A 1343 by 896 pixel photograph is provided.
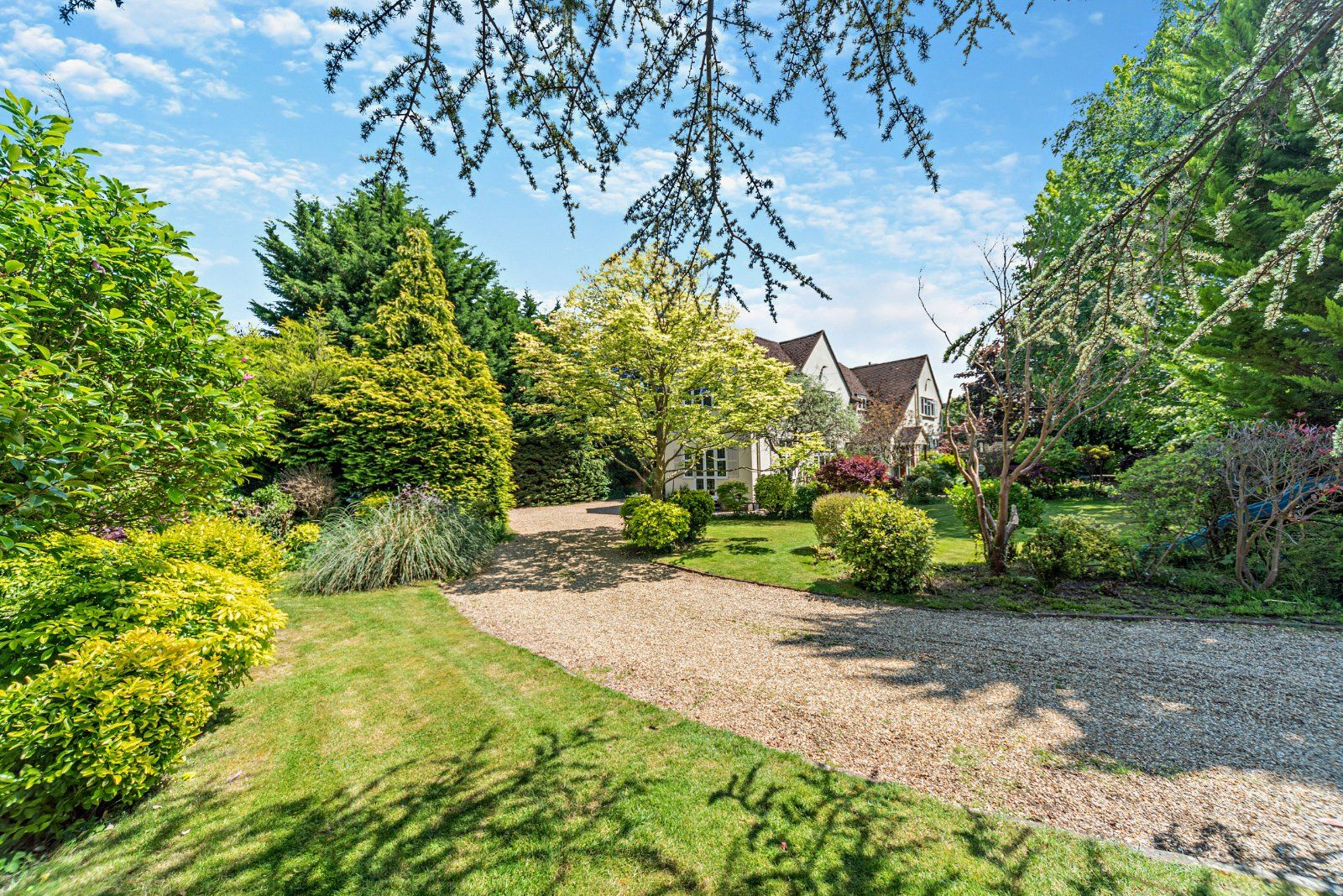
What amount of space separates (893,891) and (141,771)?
14.2 feet

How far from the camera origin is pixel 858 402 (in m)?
26.4

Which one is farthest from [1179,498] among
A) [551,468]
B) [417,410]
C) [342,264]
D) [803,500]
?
[342,264]

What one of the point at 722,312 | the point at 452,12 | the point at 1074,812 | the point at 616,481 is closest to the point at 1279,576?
the point at 1074,812

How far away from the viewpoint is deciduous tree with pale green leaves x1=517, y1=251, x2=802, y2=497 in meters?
10.2

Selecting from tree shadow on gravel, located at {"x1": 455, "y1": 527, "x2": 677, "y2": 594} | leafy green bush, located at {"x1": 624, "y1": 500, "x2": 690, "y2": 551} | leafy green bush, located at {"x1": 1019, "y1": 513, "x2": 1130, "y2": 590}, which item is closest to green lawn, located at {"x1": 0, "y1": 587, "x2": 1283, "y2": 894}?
tree shadow on gravel, located at {"x1": 455, "y1": 527, "x2": 677, "y2": 594}

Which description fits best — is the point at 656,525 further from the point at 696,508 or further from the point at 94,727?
the point at 94,727

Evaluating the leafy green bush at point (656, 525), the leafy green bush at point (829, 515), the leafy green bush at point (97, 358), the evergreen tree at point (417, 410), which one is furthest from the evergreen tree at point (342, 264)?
the leafy green bush at point (97, 358)

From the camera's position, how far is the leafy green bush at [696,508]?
39.0 feet

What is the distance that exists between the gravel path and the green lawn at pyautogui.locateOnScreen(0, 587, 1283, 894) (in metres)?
0.35

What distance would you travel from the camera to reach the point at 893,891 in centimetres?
237

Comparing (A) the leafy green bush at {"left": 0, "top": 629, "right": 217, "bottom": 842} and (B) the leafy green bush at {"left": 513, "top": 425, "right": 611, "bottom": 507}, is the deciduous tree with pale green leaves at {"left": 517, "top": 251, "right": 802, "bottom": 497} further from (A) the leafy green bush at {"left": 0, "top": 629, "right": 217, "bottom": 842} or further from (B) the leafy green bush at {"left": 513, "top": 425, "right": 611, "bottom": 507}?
(B) the leafy green bush at {"left": 513, "top": 425, "right": 611, "bottom": 507}

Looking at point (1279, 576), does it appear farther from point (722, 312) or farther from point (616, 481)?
point (616, 481)

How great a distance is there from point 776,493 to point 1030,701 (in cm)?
1221

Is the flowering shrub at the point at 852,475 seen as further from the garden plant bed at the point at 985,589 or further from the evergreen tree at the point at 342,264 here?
the evergreen tree at the point at 342,264
